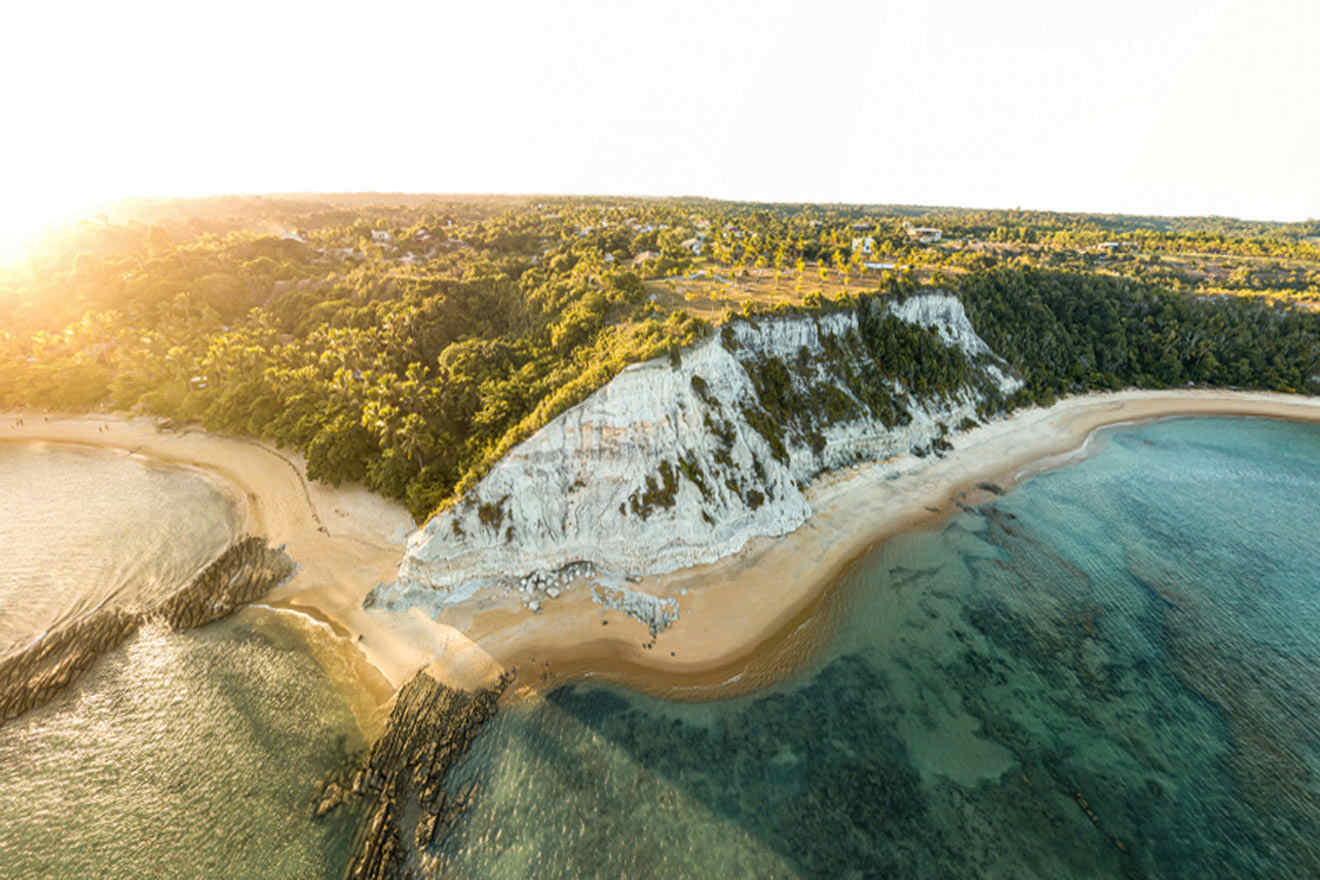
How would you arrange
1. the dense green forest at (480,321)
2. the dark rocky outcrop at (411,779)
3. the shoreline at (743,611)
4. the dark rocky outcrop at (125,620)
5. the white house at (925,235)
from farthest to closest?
1. the white house at (925,235)
2. the dense green forest at (480,321)
3. the shoreline at (743,611)
4. the dark rocky outcrop at (125,620)
5. the dark rocky outcrop at (411,779)

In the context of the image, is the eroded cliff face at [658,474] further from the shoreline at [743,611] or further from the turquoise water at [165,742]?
the turquoise water at [165,742]

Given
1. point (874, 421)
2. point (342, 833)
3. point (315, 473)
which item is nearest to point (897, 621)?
point (874, 421)

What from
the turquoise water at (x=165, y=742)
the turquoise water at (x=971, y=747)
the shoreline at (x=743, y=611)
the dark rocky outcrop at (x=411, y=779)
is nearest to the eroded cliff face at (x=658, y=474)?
the shoreline at (x=743, y=611)

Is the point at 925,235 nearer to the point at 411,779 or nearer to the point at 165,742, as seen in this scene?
the point at 411,779

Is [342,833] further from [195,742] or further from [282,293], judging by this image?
[282,293]

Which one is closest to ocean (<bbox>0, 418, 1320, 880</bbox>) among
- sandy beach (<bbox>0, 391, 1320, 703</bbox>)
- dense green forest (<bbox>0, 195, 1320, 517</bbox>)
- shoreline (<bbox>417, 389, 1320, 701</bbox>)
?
shoreline (<bbox>417, 389, 1320, 701</bbox>)

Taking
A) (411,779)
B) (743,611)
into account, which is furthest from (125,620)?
(743,611)
